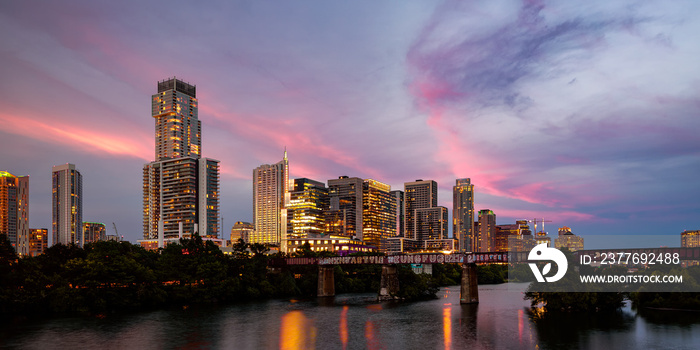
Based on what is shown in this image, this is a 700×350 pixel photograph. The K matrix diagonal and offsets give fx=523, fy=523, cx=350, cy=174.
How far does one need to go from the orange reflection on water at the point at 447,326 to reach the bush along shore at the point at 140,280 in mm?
34802

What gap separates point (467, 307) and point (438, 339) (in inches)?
1760

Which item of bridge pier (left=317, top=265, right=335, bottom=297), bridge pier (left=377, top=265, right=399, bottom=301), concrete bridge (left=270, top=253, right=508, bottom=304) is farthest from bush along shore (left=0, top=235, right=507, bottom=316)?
bridge pier (left=317, top=265, right=335, bottom=297)

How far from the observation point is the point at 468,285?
12669 cm

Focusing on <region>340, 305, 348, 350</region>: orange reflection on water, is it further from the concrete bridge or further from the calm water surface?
the concrete bridge

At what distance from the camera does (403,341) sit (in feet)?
246

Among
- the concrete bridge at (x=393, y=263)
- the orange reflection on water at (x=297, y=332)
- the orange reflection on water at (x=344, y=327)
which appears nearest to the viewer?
the orange reflection on water at (x=297, y=332)

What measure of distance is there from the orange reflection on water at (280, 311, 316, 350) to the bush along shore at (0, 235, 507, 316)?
119 ft

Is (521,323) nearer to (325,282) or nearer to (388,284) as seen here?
(388,284)

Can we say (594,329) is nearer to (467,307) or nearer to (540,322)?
(540,322)

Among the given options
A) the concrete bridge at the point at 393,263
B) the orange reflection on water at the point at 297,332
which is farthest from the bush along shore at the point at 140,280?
the orange reflection on water at the point at 297,332

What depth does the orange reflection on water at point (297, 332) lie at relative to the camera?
240 feet

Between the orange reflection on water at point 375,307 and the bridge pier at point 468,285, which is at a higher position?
the bridge pier at point 468,285

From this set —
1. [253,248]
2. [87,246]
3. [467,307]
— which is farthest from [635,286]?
[87,246]

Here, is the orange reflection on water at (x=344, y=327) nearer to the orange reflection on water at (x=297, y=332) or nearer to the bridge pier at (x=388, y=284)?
the orange reflection on water at (x=297, y=332)
